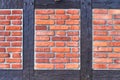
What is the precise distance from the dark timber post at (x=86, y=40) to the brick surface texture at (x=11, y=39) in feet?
2.79

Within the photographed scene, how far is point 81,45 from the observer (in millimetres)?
6516

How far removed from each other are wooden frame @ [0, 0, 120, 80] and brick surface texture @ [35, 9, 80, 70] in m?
0.07

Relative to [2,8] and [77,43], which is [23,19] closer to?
[2,8]

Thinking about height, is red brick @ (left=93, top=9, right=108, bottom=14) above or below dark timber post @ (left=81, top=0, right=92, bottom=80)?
above

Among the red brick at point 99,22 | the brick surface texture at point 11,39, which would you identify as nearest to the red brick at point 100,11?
the red brick at point 99,22

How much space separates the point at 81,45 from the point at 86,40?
0.32 ft

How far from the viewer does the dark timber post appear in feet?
21.4

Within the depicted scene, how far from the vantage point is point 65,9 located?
257 inches

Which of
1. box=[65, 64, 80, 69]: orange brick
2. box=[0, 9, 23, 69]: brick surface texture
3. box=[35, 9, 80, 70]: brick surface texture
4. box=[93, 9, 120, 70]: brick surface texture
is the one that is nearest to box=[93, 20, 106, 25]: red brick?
box=[93, 9, 120, 70]: brick surface texture

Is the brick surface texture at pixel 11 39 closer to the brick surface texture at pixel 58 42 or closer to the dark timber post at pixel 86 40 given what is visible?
the brick surface texture at pixel 58 42

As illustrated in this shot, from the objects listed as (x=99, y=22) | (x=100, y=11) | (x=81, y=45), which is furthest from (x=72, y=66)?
(x=100, y=11)

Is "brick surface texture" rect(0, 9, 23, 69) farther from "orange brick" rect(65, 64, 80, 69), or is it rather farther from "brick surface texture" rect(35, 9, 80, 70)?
"orange brick" rect(65, 64, 80, 69)

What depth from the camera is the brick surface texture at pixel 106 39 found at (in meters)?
6.51

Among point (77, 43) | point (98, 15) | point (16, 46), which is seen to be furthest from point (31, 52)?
point (98, 15)
